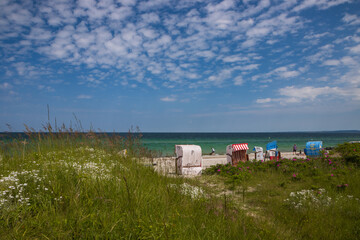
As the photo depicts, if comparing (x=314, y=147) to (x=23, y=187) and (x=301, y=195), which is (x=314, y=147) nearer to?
(x=301, y=195)

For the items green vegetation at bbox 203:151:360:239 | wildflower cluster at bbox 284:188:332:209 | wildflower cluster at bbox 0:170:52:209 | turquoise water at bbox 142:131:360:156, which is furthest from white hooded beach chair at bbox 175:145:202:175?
turquoise water at bbox 142:131:360:156

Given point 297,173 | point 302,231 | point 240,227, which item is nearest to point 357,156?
point 297,173

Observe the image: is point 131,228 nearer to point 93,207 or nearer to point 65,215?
point 93,207

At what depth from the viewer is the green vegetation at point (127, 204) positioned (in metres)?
2.74

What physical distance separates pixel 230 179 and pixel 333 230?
5.11 meters

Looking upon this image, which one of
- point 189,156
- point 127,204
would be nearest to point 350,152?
point 189,156

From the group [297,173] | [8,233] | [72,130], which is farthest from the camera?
[297,173]

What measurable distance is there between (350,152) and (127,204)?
38.6 feet

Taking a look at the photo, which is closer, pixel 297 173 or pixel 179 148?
pixel 297 173

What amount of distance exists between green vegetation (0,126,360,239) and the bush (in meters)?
2.77

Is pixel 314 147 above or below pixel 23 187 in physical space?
below

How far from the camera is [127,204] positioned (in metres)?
3.17

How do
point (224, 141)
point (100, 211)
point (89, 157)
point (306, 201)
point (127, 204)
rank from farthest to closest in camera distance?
point (224, 141)
point (89, 157)
point (306, 201)
point (127, 204)
point (100, 211)

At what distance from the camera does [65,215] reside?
3.03 m
